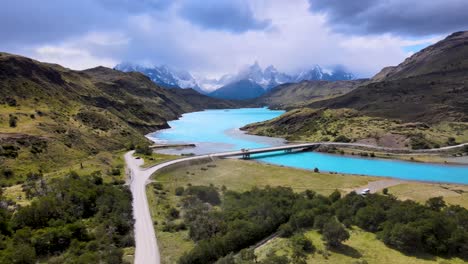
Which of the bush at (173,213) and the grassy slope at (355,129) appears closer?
the bush at (173,213)

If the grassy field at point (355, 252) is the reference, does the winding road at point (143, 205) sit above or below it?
above

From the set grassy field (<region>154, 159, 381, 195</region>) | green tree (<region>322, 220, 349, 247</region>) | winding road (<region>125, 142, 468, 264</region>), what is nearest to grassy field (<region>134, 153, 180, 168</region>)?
winding road (<region>125, 142, 468, 264</region>)

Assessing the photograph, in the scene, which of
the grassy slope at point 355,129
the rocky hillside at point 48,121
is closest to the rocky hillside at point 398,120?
the grassy slope at point 355,129

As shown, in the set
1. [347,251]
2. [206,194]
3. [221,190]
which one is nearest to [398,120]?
[221,190]

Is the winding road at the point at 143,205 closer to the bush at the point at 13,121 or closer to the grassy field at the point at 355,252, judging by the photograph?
the grassy field at the point at 355,252

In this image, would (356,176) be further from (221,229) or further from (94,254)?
(94,254)

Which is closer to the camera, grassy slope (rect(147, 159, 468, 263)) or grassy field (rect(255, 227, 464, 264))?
grassy field (rect(255, 227, 464, 264))

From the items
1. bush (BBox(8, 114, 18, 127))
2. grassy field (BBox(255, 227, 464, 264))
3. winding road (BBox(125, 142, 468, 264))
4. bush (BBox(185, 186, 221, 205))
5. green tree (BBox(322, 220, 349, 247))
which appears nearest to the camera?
winding road (BBox(125, 142, 468, 264))

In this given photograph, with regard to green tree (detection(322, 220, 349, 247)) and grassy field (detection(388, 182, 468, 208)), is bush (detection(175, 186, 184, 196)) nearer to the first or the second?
green tree (detection(322, 220, 349, 247))

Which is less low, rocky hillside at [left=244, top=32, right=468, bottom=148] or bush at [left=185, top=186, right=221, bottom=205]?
rocky hillside at [left=244, top=32, right=468, bottom=148]
